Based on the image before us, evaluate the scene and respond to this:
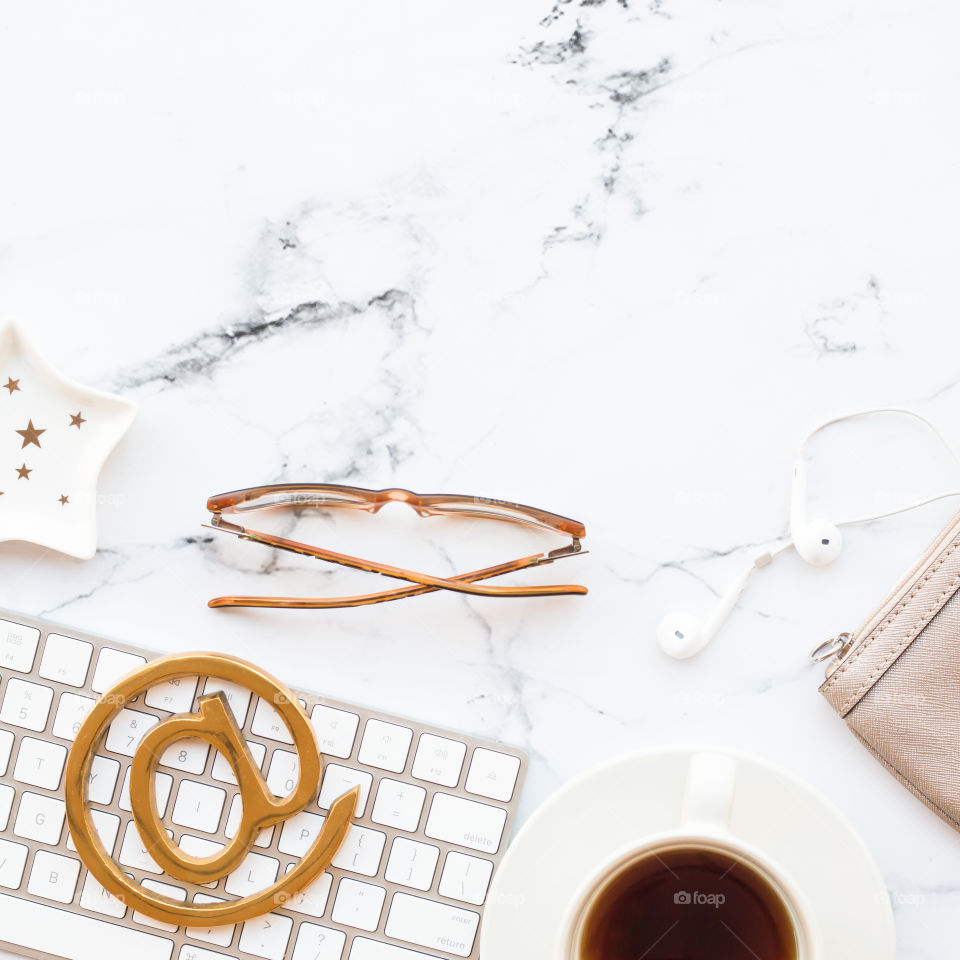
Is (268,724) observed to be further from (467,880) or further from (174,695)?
(467,880)

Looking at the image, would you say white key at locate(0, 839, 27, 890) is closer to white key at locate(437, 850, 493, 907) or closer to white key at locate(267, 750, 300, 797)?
white key at locate(267, 750, 300, 797)

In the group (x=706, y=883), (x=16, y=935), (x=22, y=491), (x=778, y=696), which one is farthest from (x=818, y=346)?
(x=16, y=935)

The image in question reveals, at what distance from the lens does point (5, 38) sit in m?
0.72

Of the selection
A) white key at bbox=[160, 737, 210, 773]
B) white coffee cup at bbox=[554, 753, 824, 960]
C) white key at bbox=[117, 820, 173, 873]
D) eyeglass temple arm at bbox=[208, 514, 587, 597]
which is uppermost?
eyeglass temple arm at bbox=[208, 514, 587, 597]

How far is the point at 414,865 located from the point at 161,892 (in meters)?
0.19

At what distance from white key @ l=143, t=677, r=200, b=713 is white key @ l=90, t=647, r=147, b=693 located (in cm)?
2

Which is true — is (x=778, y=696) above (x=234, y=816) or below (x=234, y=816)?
above

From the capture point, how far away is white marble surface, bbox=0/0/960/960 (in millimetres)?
709

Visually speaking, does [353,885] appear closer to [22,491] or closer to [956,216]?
[22,491]

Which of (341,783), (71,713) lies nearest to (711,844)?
(341,783)

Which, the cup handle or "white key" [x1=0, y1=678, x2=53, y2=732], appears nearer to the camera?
the cup handle

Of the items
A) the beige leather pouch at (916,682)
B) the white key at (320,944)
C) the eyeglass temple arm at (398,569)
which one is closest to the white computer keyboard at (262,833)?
the white key at (320,944)

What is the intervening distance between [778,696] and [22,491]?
0.61 metres

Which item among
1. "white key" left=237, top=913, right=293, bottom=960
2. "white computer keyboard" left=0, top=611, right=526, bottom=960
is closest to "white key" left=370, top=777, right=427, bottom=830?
"white computer keyboard" left=0, top=611, right=526, bottom=960
